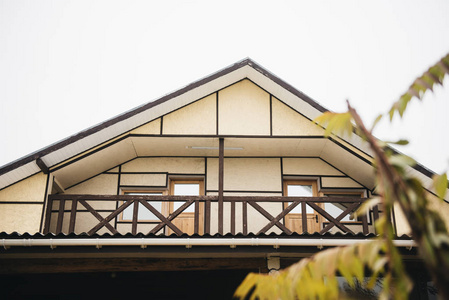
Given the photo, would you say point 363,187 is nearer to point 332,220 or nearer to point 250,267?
point 332,220

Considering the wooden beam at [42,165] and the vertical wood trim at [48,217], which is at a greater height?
the wooden beam at [42,165]

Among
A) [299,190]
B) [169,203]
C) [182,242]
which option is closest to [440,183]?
[182,242]

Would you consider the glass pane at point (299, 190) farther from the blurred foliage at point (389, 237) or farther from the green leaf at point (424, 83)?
the green leaf at point (424, 83)

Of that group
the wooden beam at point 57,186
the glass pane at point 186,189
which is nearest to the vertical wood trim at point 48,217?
the wooden beam at point 57,186

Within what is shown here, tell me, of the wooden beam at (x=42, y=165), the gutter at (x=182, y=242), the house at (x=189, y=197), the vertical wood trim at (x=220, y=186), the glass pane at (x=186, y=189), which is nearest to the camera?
the gutter at (x=182, y=242)

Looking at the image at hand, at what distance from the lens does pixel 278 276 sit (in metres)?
2.50

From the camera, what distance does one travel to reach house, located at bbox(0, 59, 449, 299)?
6.89m

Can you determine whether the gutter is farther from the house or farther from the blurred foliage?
the blurred foliage

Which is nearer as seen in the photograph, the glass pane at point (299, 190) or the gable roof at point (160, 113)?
the gable roof at point (160, 113)

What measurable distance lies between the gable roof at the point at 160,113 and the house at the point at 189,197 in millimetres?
25

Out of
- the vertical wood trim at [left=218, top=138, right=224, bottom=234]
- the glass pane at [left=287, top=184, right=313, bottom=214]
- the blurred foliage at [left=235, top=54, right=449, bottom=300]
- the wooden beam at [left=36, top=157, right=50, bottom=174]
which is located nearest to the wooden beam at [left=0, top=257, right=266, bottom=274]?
the vertical wood trim at [left=218, top=138, right=224, bottom=234]

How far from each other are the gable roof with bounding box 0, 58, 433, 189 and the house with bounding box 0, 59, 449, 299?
0.08 ft

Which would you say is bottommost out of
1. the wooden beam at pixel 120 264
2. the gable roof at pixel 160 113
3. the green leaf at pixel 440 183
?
the wooden beam at pixel 120 264

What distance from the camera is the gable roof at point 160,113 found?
818 cm
